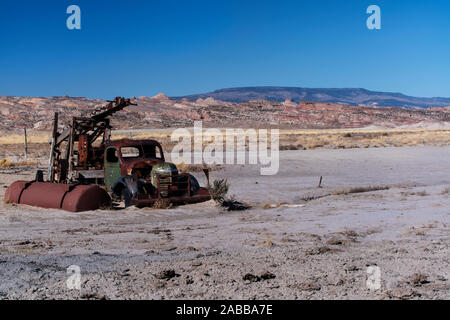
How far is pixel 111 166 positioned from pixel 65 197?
2.14m

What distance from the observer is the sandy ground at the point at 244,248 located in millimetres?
6195

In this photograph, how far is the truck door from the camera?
1444cm

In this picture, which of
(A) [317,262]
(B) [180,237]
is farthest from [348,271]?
(B) [180,237]

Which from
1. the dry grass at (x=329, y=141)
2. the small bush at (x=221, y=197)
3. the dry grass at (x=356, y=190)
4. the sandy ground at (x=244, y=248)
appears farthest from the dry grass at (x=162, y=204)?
the dry grass at (x=329, y=141)

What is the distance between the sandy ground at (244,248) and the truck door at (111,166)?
1862 mm

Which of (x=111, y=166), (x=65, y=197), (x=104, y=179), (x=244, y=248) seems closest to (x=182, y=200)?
(x=111, y=166)

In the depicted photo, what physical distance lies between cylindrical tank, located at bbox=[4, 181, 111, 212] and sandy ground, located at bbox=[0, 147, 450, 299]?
1.00ft

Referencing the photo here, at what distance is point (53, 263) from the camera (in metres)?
7.42

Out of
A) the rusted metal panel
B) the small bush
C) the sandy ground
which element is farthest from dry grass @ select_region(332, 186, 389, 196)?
the rusted metal panel

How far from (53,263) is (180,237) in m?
2.87

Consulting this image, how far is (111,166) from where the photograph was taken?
14.6m

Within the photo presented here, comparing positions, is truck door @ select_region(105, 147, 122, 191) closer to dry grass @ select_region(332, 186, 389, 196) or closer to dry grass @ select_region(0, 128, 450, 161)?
dry grass @ select_region(332, 186, 389, 196)

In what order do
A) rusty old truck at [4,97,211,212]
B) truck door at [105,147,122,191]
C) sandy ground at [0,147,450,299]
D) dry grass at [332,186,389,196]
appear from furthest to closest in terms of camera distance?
dry grass at [332,186,389,196]
truck door at [105,147,122,191]
rusty old truck at [4,97,211,212]
sandy ground at [0,147,450,299]

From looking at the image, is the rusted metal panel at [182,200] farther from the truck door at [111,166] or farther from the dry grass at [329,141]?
the dry grass at [329,141]
